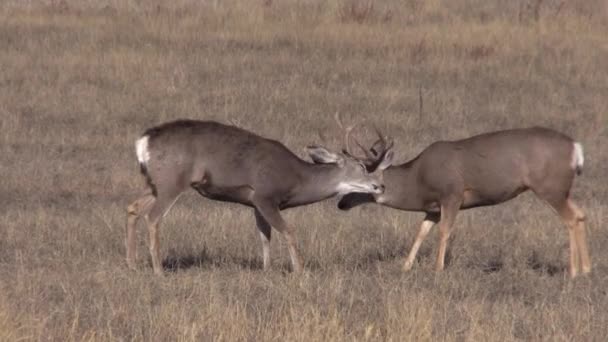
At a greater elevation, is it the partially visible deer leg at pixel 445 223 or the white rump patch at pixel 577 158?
the white rump patch at pixel 577 158

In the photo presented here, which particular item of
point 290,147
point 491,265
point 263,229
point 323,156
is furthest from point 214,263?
point 290,147

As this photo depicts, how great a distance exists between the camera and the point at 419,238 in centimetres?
1094

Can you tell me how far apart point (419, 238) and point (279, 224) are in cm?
124

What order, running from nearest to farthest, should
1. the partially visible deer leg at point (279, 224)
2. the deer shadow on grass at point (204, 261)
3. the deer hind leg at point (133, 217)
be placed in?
the partially visible deer leg at point (279, 224) → the deer hind leg at point (133, 217) → the deer shadow on grass at point (204, 261)

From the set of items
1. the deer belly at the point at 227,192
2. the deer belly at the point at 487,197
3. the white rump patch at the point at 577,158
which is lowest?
the deer belly at the point at 487,197

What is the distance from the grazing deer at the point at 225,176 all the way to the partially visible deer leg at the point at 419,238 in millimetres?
491

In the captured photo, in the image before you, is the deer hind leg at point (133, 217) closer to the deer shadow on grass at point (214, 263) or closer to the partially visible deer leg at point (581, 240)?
the deer shadow on grass at point (214, 263)

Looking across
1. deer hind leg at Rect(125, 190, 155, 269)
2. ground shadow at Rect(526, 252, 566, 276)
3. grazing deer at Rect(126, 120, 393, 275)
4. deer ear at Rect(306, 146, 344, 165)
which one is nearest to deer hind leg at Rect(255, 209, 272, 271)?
grazing deer at Rect(126, 120, 393, 275)

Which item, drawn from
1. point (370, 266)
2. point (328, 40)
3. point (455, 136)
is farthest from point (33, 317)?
point (328, 40)

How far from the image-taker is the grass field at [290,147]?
845cm

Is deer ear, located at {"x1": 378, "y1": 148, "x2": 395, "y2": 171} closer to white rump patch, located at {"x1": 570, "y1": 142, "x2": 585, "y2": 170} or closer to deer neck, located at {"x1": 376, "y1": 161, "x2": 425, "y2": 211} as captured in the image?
deer neck, located at {"x1": 376, "y1": 161, "x2": 425, "y2": 211}

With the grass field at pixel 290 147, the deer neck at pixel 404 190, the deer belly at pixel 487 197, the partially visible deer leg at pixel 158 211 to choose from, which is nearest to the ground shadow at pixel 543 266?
the grass field at pixel 290 147

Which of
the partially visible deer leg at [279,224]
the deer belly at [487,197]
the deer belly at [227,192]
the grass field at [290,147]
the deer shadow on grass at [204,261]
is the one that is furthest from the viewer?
the deer belly at [487,197]

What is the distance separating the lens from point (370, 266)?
10664mm
